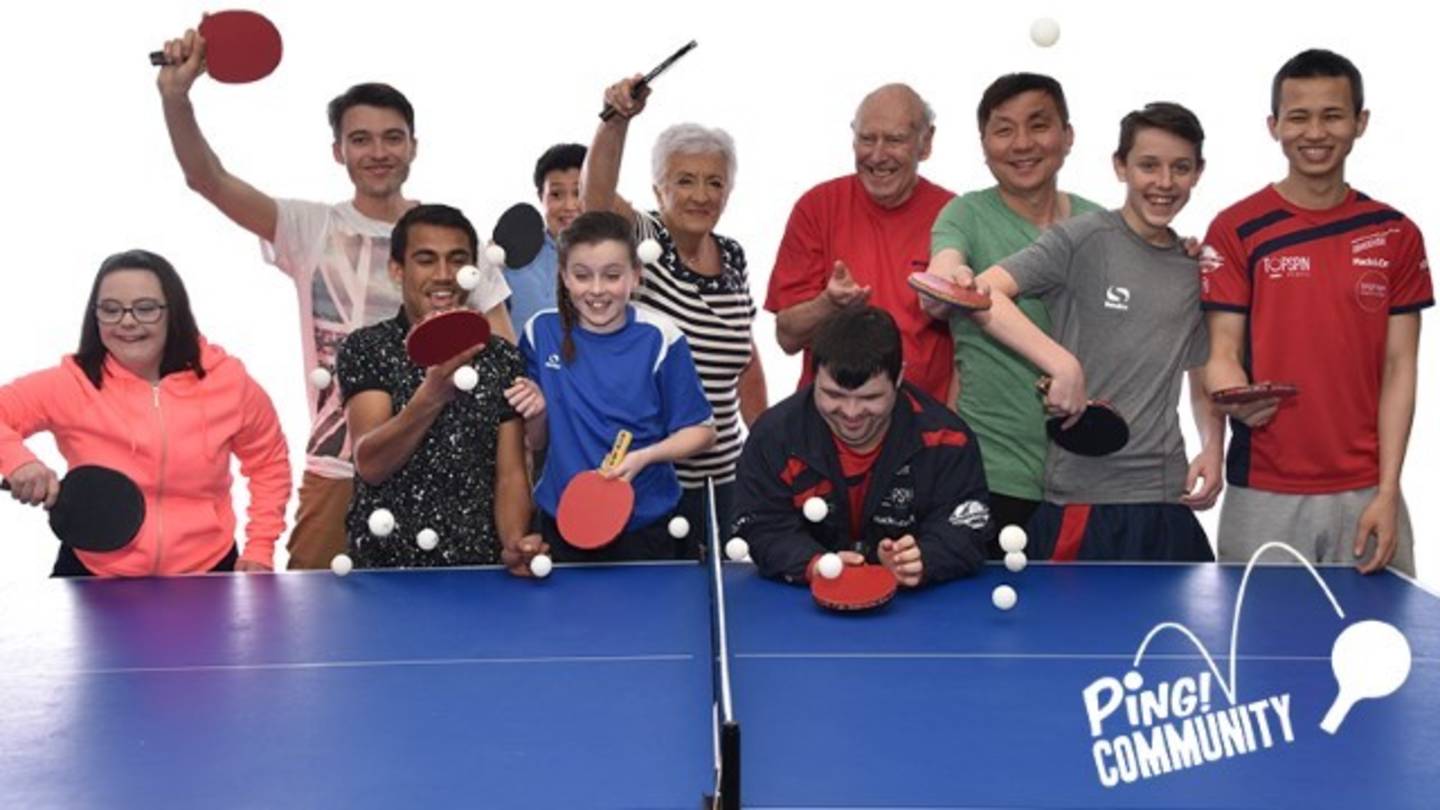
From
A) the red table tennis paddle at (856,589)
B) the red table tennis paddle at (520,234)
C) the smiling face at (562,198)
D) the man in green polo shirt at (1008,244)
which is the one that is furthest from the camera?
the smiling face at (562,198)

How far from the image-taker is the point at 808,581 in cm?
311

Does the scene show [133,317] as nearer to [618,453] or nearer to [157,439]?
[157,439]

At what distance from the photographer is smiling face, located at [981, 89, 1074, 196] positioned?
3.64 meters

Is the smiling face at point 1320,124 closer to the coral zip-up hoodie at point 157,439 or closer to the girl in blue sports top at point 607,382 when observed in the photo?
the girl in blue sports top at point 607,382

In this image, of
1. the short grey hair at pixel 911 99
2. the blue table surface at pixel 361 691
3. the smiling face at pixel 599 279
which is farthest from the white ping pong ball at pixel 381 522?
the short grey hair at pixel 911 99

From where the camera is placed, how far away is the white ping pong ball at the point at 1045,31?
4422mm

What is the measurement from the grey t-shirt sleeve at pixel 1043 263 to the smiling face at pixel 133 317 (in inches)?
68.6

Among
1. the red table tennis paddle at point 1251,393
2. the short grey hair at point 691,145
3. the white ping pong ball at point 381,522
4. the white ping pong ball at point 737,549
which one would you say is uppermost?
the short grey hair at point 691,145

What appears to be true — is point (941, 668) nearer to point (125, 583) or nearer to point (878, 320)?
point (878, 320)

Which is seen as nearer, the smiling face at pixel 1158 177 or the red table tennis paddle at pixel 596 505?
the red table tennis paddle at pixel 596 505

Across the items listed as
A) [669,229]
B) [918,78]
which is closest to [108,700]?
[669,229]

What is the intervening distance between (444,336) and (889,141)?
1.20 metres

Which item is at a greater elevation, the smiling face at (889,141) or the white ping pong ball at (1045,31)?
the white ping pong ball at (1045,31)

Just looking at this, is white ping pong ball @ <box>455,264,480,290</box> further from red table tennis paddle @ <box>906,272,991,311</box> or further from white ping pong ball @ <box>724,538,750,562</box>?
red table tennis paddle @ <box>906,272,991,311</box>
